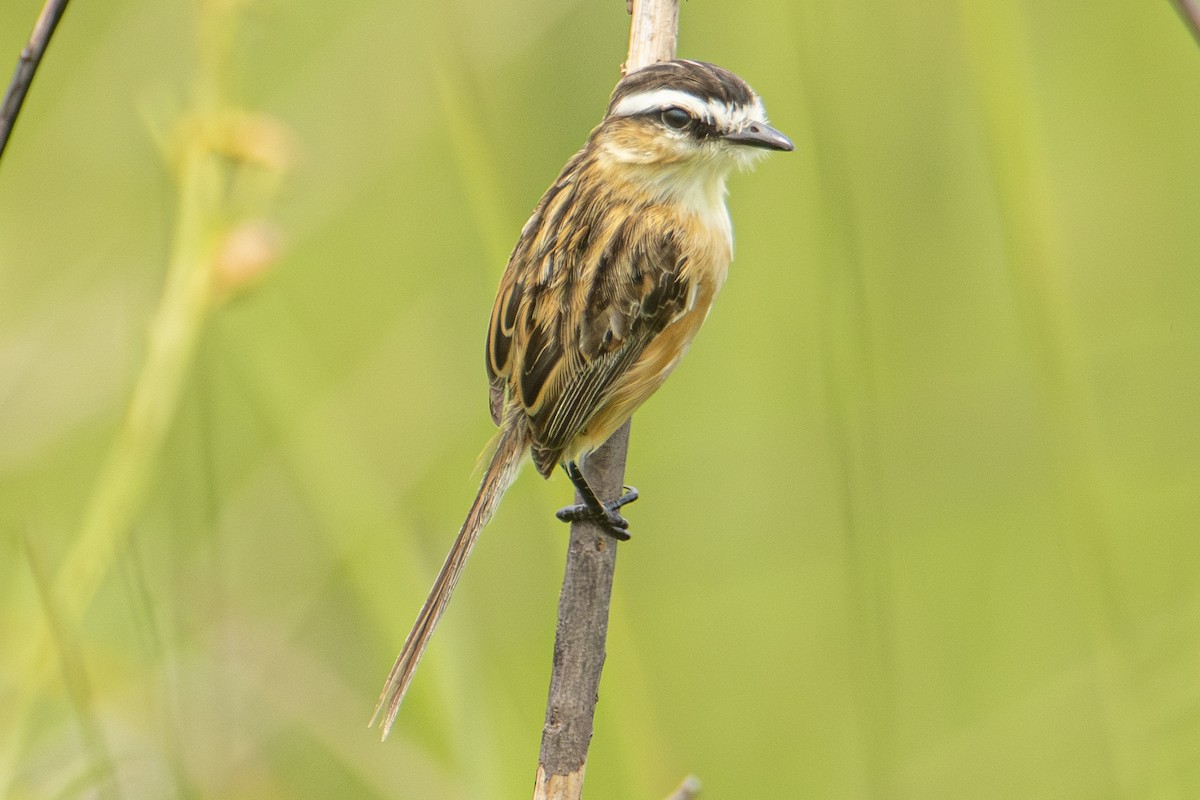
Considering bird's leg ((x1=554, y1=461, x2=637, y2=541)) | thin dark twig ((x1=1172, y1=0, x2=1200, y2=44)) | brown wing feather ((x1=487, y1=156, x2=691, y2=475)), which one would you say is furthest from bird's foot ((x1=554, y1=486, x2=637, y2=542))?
thin dark twig ((x1=1172, y1=0, x2=1200, y2=44))

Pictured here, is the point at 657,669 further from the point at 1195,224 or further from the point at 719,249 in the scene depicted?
the point at 1195,224

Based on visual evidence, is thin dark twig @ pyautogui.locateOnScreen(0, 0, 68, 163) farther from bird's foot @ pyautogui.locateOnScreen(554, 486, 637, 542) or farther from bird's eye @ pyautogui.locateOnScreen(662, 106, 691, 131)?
bird's eye @ pyautogui.locateOnScreen(662, 106, 691, 131)

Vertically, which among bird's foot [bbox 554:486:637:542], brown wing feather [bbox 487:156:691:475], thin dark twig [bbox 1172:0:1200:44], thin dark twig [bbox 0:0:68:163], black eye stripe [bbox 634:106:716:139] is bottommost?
bird's foot [bbox 554:486:637:542]

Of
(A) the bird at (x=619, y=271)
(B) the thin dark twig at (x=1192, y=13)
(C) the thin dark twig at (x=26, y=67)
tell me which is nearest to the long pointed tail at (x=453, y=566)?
→ (A) the bird at (x=619, y=271)

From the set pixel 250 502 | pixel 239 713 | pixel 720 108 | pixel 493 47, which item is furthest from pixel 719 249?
pixel 239 713

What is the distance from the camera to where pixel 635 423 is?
4.20 meters

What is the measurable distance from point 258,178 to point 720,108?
114cm

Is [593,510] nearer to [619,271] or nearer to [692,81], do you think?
[619,271]

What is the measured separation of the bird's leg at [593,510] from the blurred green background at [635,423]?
0.13 meters

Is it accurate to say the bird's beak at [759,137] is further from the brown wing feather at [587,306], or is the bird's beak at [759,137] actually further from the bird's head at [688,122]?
the brown wing feather at [587,306]

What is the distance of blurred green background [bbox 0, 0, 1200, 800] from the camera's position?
2.57m

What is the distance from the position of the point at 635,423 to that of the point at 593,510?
1.31m

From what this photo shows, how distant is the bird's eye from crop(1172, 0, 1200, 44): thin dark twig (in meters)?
1.43

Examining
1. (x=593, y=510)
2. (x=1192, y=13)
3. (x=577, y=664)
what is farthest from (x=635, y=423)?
(x=1192, y=13)
